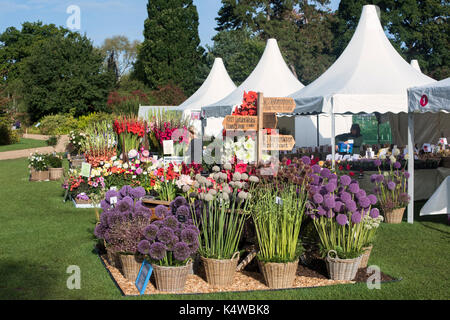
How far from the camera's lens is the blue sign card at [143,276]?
462cm

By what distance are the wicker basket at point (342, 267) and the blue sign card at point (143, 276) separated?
1728 mm

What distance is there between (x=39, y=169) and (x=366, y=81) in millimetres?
9279

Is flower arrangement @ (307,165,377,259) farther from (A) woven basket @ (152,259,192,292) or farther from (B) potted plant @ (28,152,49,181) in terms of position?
(B) potted plant @ (28,152,49,181)

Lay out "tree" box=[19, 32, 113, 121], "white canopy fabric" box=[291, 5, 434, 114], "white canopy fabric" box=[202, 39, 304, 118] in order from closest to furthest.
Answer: "white canopy fabric" box=[291, 5, 434, 114] < "white canopy fabric" box=[202, 39, 304, 118] < "tree" box=[19, 32, 113, 121]

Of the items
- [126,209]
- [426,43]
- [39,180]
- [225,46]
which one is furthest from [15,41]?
[126,209]

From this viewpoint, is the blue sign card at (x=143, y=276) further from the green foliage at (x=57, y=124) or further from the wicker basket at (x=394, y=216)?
the green foliage at (x=57, y=124)

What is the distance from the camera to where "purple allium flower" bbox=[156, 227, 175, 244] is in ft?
15.3

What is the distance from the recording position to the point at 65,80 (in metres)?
42.3

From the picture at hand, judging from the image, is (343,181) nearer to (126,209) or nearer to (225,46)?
(126,209)

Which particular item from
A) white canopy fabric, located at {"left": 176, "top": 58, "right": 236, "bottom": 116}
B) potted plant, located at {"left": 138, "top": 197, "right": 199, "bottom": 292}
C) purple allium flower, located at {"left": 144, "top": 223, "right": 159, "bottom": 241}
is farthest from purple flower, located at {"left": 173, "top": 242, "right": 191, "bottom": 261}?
white canopy fabric, located at {"left": 176, "top": 58, "right": 236, "bottom": 116}

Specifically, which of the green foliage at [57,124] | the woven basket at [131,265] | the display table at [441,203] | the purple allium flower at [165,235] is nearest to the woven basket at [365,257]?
the purple allium flower at [165,235]

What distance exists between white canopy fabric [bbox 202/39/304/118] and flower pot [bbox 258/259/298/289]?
10.7 meters

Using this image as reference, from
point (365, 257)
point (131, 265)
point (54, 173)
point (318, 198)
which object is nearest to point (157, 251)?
point (131, 265)
